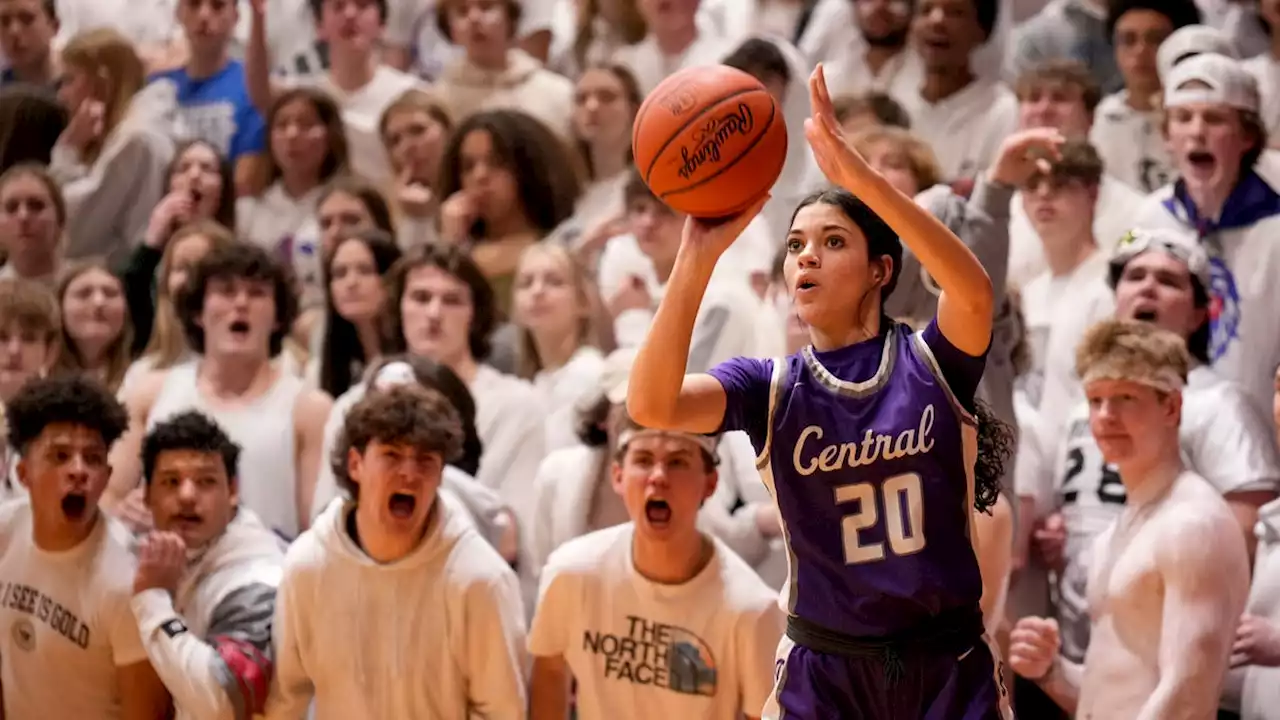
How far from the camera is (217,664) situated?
520 cm

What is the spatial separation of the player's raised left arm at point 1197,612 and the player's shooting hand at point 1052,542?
0.91 meters

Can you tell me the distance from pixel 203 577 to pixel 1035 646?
7.92ft

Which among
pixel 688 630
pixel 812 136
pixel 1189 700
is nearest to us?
pixel 812 136

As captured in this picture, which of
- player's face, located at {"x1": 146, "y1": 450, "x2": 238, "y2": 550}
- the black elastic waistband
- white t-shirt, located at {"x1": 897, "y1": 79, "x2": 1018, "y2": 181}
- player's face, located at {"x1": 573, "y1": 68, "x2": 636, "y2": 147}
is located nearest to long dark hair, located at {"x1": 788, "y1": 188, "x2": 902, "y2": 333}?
the black elastic waistband

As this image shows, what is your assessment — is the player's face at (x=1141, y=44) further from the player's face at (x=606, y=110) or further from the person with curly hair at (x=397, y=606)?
the person with curly hair at (x=397, y=606)

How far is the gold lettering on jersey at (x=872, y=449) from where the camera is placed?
372 cm

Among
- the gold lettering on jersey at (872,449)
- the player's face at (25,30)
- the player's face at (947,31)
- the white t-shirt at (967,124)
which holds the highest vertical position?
the player's face at (25,30)

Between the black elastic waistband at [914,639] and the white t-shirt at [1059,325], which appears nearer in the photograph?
the black elastic waistband at [914,639]

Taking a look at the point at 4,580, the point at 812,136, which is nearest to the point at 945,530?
the point at 812,136

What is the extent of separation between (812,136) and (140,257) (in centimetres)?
475

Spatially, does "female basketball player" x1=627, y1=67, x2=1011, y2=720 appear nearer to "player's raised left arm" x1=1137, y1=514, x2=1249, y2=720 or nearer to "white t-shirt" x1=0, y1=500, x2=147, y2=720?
"player's raised left arm" x1=1137, y1=514, x2=1249, y2=720

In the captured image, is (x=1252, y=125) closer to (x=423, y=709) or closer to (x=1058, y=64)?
(x=1058, y=64)

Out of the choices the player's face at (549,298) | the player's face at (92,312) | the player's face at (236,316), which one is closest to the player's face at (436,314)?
the player's face at (549,298)

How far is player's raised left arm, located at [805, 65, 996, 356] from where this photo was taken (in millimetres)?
3572
